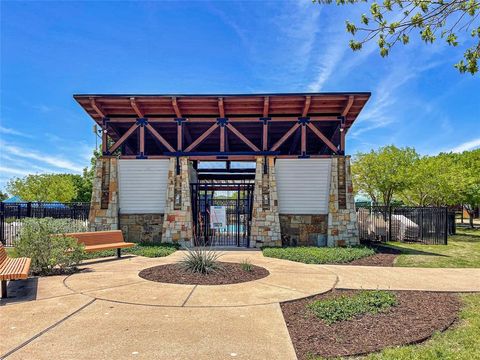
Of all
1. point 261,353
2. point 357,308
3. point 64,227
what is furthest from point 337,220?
point 261,353

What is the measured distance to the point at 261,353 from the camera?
3.88 metres

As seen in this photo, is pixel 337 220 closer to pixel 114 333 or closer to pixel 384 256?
pixel 384 256

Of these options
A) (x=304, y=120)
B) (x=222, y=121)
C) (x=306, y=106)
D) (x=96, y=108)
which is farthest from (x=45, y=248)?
(x=304, y=120)

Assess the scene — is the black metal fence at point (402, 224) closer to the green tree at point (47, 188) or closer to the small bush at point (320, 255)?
the small bush at point (320, 255)

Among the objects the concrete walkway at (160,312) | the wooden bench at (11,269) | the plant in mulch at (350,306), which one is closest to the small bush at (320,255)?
the concrete walkway at (160,312)

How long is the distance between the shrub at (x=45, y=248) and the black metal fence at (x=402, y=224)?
13.3 meters

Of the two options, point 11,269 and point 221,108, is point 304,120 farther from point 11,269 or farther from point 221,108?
point 11,269

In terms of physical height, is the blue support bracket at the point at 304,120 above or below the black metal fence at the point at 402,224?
above

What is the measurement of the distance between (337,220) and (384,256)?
9.33 feet

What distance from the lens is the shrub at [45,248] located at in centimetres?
807

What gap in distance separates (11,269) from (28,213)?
10941 millimetres

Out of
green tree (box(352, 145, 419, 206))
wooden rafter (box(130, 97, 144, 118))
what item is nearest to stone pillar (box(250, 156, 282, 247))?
wooden rafter (box(130, 97, 144, 118))

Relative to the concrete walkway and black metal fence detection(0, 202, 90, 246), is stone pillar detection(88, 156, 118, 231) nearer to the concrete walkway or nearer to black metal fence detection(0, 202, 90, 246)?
black metal fence detection(0, 202, 90, 246)

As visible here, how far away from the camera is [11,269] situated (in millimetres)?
6121
